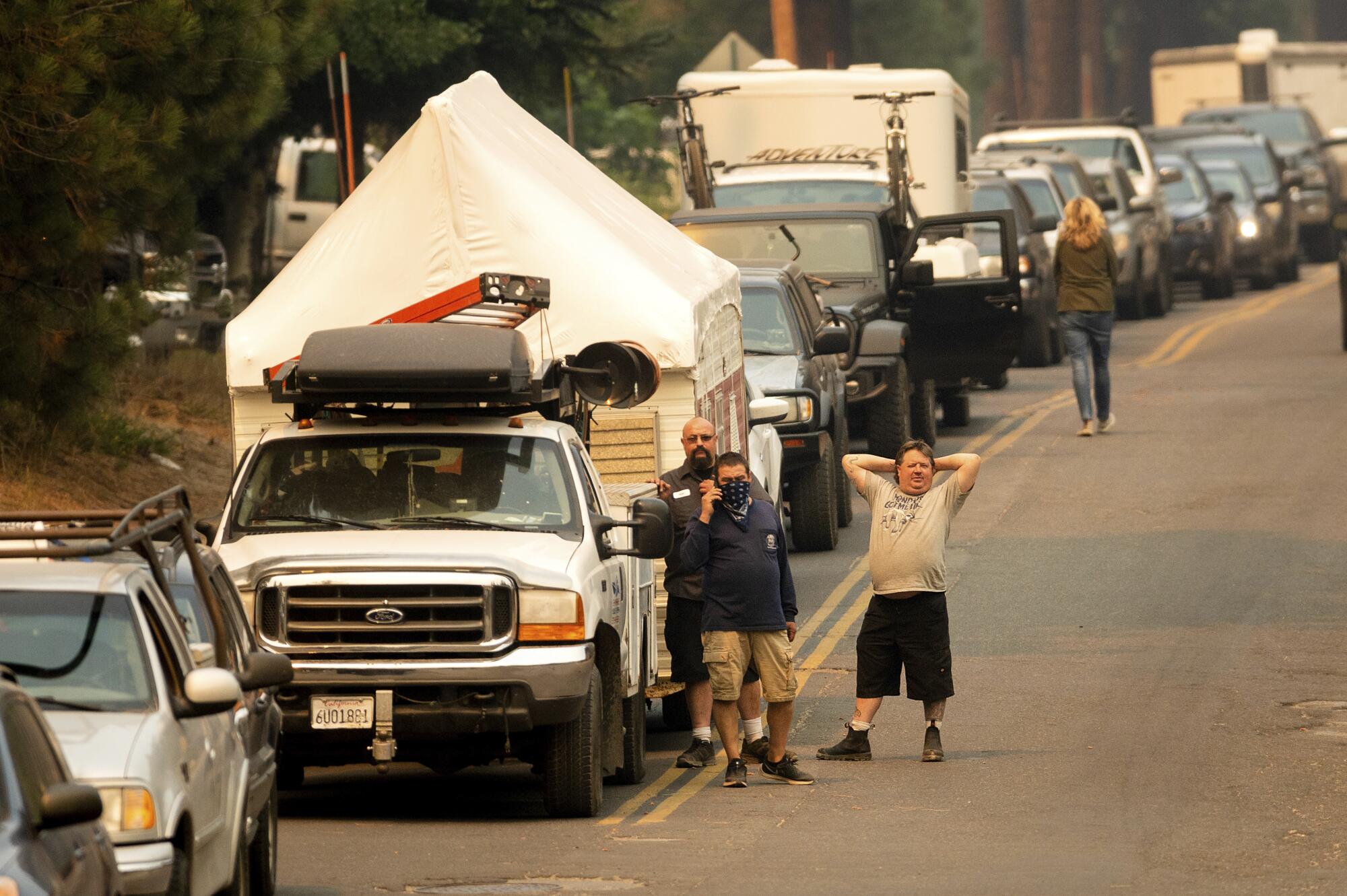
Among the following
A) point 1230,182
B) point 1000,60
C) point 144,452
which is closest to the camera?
point 144,452

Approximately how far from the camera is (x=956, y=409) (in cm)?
2544

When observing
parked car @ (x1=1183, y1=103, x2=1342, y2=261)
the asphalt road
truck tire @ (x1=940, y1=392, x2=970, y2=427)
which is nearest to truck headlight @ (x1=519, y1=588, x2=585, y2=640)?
the asphalt road

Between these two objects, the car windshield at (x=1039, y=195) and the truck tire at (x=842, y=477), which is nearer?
the truck tire at (x=842, y=477)

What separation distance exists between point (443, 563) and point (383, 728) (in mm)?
719

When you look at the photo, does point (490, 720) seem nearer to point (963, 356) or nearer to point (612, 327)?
point (612, 327)

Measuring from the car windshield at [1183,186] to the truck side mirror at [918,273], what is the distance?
17901mm

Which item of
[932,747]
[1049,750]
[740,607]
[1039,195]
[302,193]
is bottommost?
[1049,750]

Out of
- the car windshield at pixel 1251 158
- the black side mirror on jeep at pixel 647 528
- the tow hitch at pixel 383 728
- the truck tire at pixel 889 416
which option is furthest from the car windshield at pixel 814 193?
the car windshield at pixel 1251 158

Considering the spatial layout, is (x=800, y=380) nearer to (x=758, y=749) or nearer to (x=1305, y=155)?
(x=758, y=749)

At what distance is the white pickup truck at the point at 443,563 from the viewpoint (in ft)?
36.1

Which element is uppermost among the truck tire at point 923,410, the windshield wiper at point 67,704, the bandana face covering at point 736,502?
the windshield wiper at point 67,704

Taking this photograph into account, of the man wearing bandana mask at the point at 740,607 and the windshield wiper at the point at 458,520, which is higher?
the windshield wiper at the point at 458,520

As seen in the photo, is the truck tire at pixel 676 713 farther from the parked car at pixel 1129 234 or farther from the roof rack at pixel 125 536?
the parked car at pixel 1129 234

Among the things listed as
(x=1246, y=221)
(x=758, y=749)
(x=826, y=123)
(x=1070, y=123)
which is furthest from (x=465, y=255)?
(x=1246, y=221)
